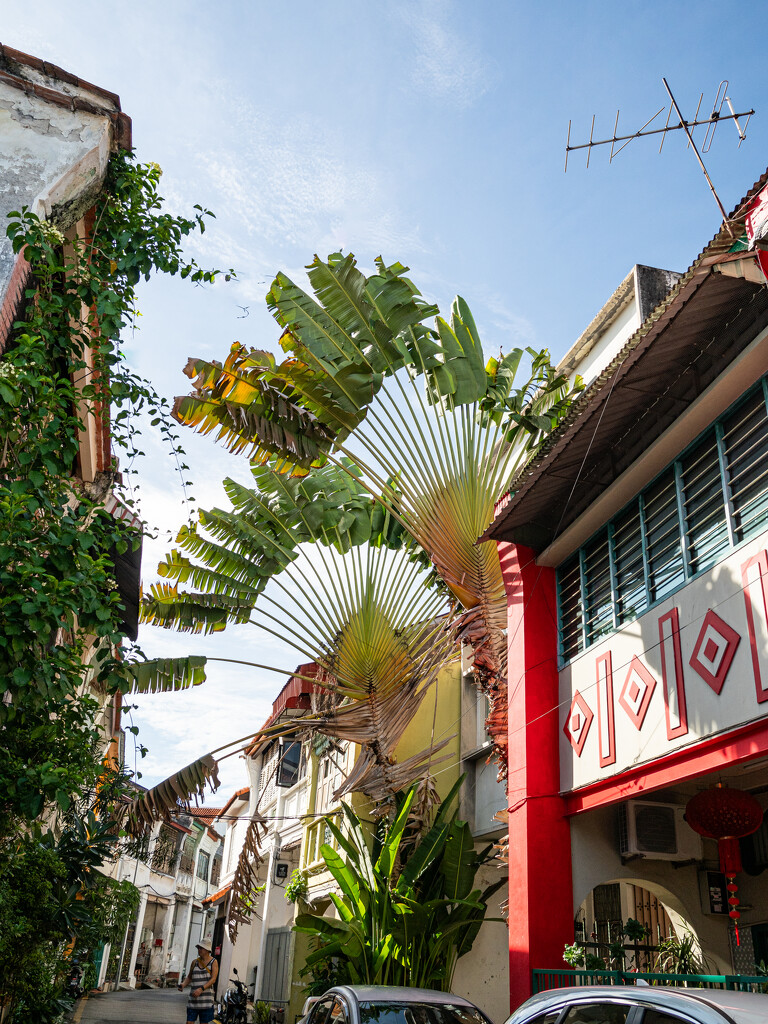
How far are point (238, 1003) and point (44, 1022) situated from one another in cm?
1374

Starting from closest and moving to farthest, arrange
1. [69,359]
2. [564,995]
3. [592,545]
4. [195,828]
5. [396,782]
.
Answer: [564,995] → [69,359] → [592,545] → [396,782] → [195,828]

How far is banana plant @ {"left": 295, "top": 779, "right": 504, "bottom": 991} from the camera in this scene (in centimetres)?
1060

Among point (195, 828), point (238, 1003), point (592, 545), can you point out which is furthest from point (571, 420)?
point (195, 828)

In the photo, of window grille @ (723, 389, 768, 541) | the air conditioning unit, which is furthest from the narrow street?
window grille @ (723, 389, 768, 541)

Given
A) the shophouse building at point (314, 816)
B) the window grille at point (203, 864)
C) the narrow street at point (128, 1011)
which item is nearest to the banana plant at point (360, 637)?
the shophouse building at point (314, 816)

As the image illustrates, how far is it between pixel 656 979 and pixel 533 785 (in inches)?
111

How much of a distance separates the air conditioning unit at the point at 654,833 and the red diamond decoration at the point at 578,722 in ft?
2.53

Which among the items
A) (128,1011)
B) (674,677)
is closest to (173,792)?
(674,677)

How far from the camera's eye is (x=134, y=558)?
12977mm

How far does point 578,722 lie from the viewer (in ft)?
29.6

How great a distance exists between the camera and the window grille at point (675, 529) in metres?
7.03

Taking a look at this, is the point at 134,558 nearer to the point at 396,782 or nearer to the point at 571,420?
the point at 396,782

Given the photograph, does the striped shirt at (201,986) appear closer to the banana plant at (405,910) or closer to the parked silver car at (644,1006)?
the banana plant at (405,910)

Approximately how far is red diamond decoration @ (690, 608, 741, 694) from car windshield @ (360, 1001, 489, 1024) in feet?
11.1
